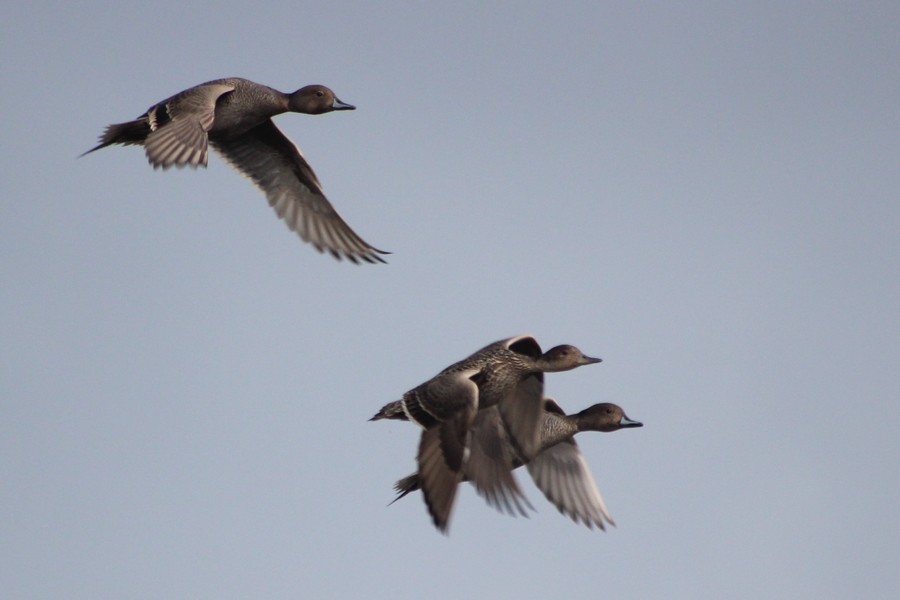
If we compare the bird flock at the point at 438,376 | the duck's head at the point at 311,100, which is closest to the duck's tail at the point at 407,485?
the bird flock at the point at 438,376

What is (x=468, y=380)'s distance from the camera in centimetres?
1523

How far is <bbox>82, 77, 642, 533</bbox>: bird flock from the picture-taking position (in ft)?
48.7

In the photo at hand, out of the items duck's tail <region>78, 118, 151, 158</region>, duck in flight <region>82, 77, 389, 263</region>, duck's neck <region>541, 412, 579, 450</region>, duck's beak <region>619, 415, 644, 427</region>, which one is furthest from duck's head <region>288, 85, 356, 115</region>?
duck's beak <region>619, 415, 644, 427</region>

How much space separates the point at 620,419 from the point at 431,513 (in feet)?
17.4

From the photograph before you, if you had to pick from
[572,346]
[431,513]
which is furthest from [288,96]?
[431,513]

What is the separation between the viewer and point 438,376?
51.0 feet

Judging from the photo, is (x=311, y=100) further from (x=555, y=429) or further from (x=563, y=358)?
(x=555, y=429)

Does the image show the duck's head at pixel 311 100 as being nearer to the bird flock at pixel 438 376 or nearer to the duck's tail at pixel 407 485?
the bird flock at pixel 438 376

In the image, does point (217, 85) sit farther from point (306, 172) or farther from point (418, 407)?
point (418, 407)

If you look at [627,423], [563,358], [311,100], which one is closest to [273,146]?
[311,100]

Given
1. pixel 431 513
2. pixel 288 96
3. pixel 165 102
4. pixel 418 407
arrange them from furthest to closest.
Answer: pixel 288 96, pixel 165 102, pixel 418 407, pixel 431 513

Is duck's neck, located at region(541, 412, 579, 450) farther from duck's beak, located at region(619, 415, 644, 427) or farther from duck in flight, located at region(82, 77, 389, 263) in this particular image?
duck in flight, located at region(82, 77, 389, 263)

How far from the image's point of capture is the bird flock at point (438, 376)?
14.8 m

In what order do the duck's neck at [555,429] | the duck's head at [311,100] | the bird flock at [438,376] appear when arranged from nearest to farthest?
the bird flock at [438,376]
the duck's neck at [555,429]
the duck's head at [311,100]
